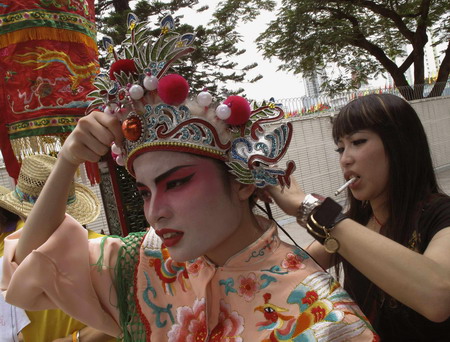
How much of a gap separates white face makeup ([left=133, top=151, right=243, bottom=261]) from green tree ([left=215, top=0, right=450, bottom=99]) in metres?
10.2

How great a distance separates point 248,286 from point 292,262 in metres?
0.15

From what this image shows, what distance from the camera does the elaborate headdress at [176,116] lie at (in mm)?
1284

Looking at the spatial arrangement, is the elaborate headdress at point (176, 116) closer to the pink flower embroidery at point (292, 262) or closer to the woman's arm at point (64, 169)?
the woman's arm at point (64, 169)

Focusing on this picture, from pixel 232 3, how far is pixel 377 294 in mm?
10429

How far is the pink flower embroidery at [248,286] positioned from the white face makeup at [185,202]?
0.15 metres

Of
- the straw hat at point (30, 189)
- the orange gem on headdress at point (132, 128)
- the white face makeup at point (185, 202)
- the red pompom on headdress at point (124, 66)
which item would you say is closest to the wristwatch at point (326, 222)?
the white face makeup at point (185, 202)

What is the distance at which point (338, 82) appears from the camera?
1280 cm

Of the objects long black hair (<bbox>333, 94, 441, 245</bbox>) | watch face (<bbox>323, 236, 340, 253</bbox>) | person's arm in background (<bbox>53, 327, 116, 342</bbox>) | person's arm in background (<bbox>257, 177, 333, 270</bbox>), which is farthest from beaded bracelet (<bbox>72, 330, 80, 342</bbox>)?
long black hair (<bbox>333, 94, 441, 245</bbox>)

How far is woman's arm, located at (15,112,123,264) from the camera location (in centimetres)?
134

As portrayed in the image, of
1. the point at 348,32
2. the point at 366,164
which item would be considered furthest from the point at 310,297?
the point at 348,32

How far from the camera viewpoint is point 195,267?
1.45 metres

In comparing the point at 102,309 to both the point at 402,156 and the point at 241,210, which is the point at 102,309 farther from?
the point at 402,156

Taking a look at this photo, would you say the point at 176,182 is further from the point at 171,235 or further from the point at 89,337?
the point at 89,337

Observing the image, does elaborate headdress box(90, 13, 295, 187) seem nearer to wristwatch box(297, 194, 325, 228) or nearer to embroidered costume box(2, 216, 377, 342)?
wristwatch box(297, 194, 325, 228)
